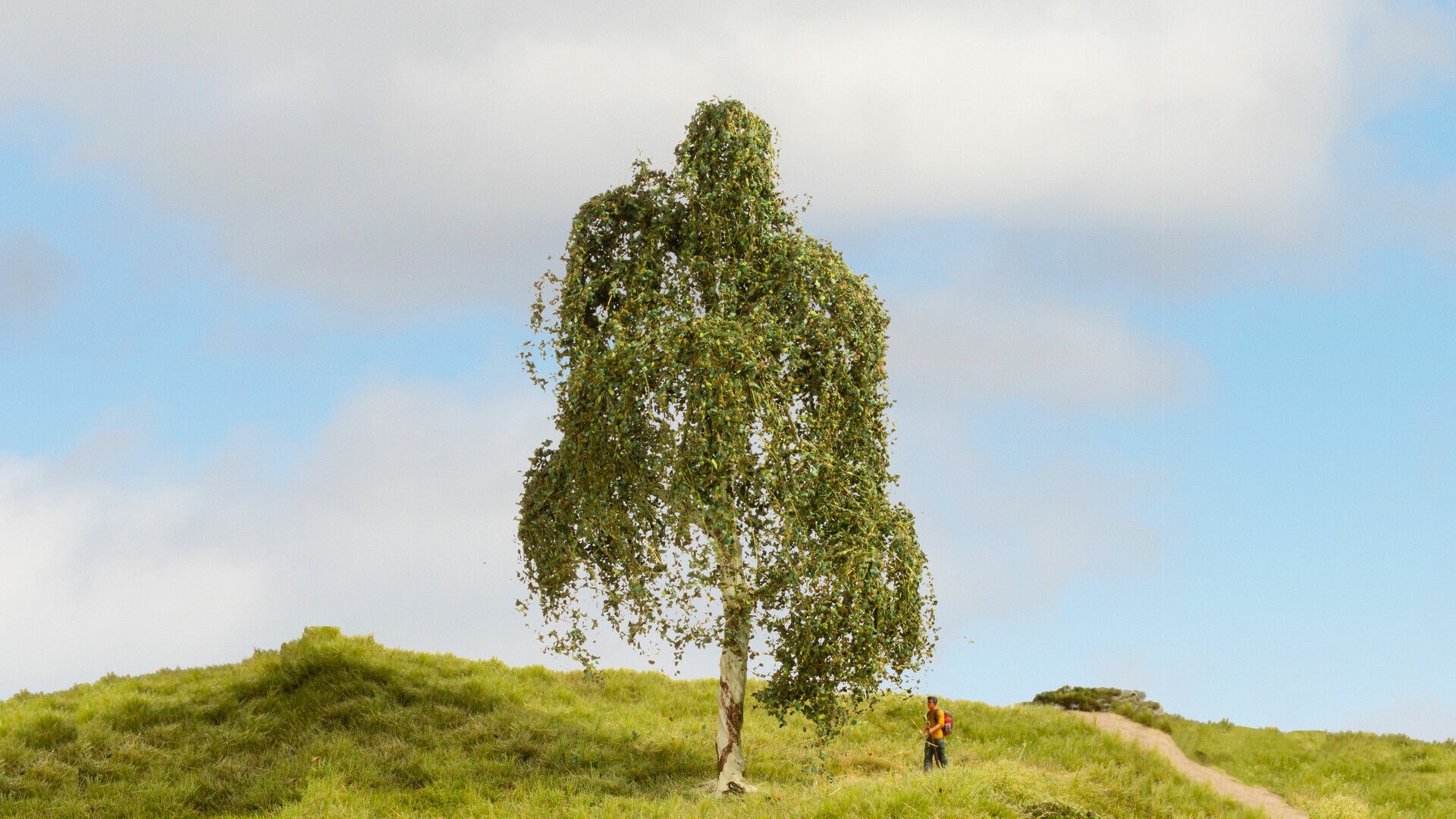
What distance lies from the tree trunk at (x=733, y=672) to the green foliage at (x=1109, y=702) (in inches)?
617

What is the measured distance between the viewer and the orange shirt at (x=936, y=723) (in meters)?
28.0

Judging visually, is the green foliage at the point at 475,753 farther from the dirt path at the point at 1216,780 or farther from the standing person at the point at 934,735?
the standing person at the point at 934,735

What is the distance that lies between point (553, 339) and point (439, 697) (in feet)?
41.8

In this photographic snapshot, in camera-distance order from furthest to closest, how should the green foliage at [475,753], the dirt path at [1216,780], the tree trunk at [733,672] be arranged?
the dirt path at [1216,780]
the tree trunk at [733,672]
the green foliage at [475,753]

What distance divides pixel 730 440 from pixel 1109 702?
2117 cm

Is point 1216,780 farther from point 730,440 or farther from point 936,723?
point 730,440

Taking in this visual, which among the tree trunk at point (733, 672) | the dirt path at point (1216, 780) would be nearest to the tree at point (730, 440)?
the tree trunk at point (733, 672)

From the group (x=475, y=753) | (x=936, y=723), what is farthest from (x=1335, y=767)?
(x=475, y=753)

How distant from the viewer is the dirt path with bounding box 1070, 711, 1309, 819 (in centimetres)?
2794

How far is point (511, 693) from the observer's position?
34781mm

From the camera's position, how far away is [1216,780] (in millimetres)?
29406

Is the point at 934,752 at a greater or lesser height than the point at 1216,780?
greater

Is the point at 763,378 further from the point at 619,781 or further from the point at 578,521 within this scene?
the point at 619,781

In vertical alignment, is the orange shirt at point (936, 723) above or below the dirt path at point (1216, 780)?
above
